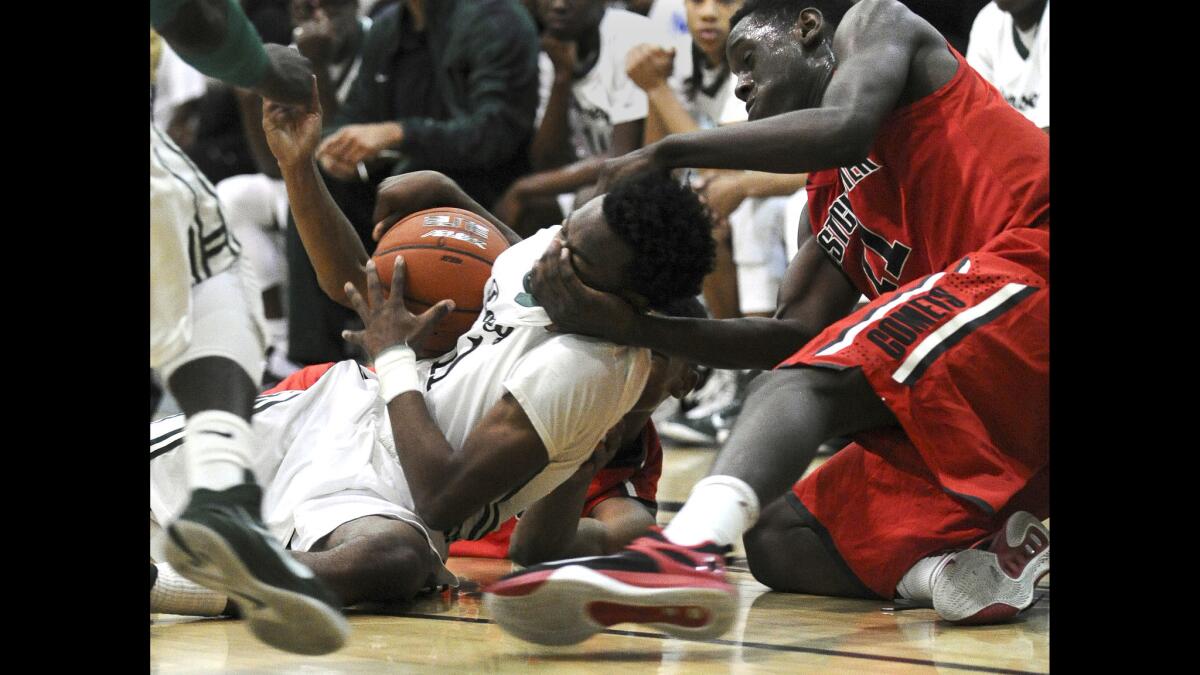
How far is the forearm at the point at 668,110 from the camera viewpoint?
5.18 m

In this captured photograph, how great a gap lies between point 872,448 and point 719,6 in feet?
10.1

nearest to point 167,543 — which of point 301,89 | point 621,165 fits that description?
point 301,89

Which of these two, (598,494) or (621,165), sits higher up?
(621,165)

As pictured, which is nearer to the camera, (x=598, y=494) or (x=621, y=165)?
(x=621, y=165)

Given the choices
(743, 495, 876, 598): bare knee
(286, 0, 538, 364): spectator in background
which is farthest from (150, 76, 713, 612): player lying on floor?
(286, 0, 538, 364): spectator in background

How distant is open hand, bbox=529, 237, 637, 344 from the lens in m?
2.53

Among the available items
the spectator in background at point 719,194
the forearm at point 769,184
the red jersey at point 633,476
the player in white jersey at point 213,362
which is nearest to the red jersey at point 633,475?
the red jersey at point 633,476

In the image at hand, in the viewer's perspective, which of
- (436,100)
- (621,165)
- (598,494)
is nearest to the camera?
(621,165)

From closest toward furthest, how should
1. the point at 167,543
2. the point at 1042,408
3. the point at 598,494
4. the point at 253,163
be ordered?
the point at 167,543 < the point at 1042,408 < the point at 598,494 < the point at 253,163

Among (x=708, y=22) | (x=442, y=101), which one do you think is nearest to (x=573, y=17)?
(x=708, y=22)

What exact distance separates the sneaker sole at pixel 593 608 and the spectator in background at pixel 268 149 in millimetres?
1136

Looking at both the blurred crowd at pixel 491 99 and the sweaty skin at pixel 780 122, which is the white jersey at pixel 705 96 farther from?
the sweaty skin at pixel 780 122

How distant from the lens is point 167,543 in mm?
1972
